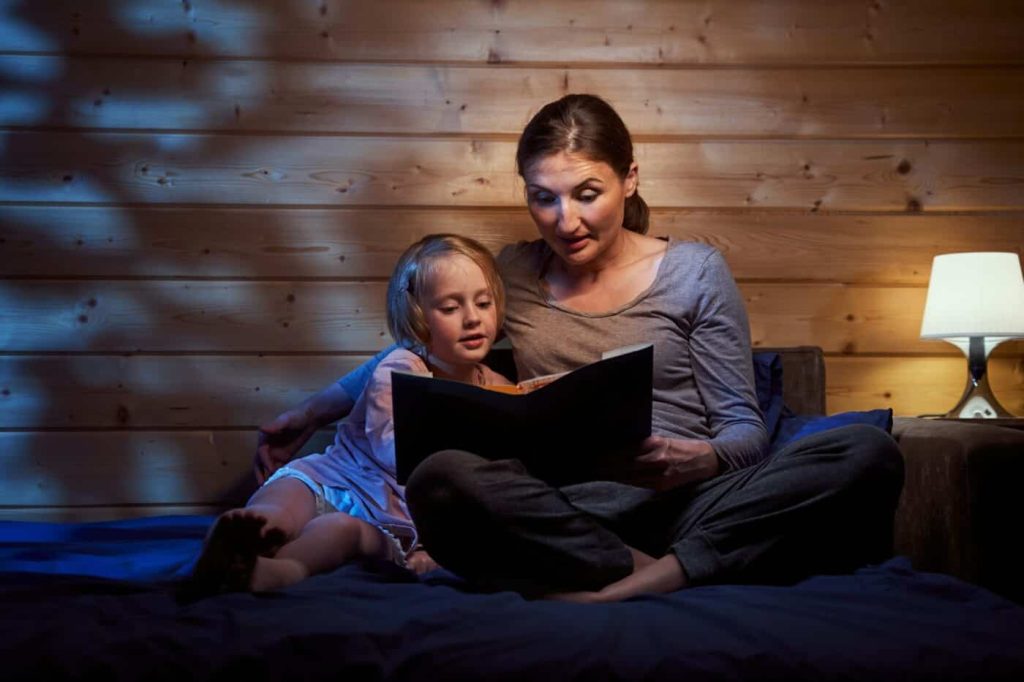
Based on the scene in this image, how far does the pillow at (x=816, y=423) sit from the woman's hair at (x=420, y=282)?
23.1 inches

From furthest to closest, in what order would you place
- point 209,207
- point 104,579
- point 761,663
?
point 209,207 → point 104,579 → point 761,663

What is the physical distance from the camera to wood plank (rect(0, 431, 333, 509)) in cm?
245

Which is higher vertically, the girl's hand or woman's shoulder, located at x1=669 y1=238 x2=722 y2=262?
woman's shoulder, located at x1=669 y1=238 x2=722 y2=262

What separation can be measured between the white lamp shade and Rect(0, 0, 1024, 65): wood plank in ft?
1.84

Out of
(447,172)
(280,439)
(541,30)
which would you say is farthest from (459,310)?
(541,30)

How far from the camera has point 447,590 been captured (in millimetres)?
1376

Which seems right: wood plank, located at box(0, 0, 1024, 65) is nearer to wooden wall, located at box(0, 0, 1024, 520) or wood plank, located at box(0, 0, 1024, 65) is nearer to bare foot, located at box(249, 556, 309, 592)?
wooden wall, located at box(0, 0, 1024, 520)

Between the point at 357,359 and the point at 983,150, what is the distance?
1.61 m

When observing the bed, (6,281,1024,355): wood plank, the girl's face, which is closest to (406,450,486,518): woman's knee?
the bed

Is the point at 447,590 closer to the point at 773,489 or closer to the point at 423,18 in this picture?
the point at 773,489

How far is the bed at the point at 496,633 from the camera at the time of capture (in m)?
1.07

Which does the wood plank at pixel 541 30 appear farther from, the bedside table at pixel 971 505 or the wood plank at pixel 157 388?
the bedside table at pixel 971 505

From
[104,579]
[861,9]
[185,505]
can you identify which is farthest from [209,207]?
[861,9]

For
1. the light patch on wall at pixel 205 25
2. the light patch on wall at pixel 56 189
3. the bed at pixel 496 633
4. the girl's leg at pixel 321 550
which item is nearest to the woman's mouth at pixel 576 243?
the girl's leg at pixel 321 550
